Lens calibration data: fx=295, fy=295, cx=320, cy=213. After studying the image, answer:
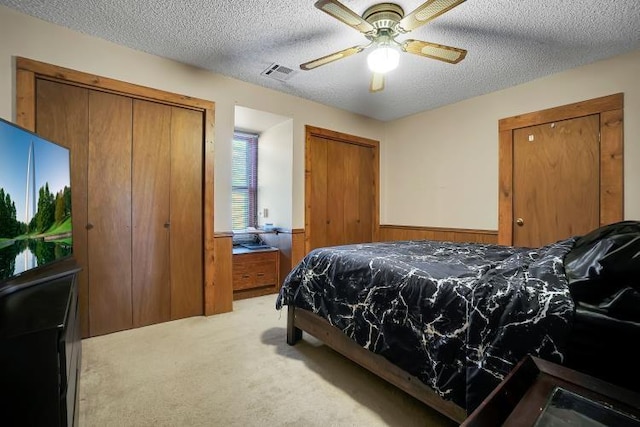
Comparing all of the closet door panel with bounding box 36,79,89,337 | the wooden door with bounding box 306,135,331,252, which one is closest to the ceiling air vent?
the wooden door with bounding box 306,135,331,252

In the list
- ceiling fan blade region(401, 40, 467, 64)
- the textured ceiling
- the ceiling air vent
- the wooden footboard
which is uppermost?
the ceiling air vent

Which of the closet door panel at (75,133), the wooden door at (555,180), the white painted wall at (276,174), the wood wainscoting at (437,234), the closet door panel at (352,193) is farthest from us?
the closet door panel at (352,193)

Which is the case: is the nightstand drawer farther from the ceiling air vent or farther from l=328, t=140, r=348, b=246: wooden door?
the ceiling air vent

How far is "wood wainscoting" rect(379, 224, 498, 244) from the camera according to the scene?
3.52 metres

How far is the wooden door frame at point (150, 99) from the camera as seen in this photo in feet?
7.02

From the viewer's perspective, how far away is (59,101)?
2.31 meters

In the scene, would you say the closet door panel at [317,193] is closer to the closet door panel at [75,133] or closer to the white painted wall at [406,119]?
the white painted wall at [406,119]

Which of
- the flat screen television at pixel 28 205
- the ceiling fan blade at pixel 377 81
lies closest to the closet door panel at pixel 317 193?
the ceiling fan blade at pixel 377 81

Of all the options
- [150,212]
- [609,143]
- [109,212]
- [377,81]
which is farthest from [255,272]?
[609,143]

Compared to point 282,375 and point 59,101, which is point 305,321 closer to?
point 282,375

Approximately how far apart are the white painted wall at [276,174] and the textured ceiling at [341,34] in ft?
2.76

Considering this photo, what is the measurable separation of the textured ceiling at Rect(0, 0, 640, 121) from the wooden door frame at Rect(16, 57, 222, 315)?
347 mm

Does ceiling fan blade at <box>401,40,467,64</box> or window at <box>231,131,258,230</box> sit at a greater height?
ceiling fan blade at <box>401,40,467,64</box>

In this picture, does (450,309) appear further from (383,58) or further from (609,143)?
(609,143)
